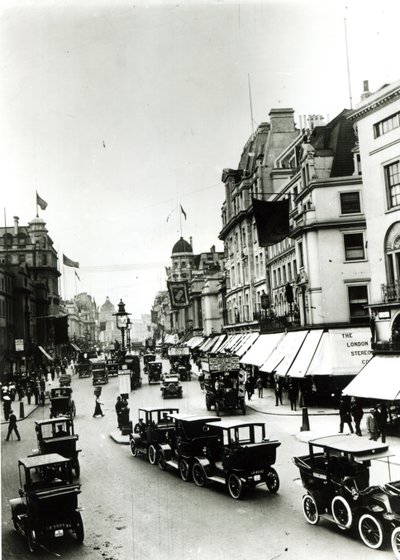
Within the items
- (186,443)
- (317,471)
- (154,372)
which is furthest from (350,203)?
(317,471)

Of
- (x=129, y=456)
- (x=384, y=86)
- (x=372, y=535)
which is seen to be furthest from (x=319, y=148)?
(x=372, y=535)

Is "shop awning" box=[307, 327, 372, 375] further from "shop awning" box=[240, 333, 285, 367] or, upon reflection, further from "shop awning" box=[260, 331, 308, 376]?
"shop awning" box=[240, 333, 285, 367]

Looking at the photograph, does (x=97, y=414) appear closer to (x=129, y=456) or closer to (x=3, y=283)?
(x=129, y=456)

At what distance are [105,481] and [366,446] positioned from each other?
8.29m

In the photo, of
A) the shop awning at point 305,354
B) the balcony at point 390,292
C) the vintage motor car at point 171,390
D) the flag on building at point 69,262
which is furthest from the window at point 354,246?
the flag on building at point 69,262

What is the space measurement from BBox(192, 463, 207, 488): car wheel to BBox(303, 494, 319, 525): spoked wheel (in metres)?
3.76

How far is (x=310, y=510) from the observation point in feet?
38.0

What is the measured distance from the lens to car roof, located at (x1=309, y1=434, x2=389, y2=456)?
11040 millimetres

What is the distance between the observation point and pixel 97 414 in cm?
3059

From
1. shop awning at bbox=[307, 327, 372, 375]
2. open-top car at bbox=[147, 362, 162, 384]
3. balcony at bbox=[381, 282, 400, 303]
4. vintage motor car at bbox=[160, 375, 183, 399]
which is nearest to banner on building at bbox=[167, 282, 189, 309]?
open-top car at bbox=[147, 362, 162, 384]

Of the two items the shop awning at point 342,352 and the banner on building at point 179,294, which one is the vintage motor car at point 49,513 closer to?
the shop awning at point 342,352

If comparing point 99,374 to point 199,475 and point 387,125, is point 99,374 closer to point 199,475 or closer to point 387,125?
point 387,125

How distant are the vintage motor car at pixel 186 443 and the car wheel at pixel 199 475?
9.6 inches

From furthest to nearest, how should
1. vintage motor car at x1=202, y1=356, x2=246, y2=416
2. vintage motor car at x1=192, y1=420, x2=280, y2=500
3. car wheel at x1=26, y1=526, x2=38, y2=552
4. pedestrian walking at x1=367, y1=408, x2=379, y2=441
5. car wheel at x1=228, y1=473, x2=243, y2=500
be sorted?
vintage motor car at x1=202, y1=356, x2=246, y2=416, pedestrian walking at x1=367, y1=408, x2=379, y2=441, vintage motor car at x1=192, y1=420, x2=280, y2=500, car wheel at x1=228, y1=473, x2=243, y2=500, car wheel at x1=26, y1=526, x2=38, y2=552
